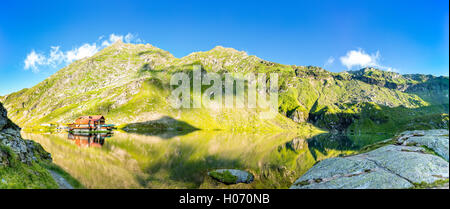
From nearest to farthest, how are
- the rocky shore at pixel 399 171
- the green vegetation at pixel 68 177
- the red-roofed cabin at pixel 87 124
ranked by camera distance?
the rocky shore at pixel 399 171, the green vegetation at pixel 68 177, the red-roofed cabin at pixel 87 124

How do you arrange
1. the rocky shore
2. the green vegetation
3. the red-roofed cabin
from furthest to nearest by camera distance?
the red-roofed cabin, the green vegetation, the rocky shore

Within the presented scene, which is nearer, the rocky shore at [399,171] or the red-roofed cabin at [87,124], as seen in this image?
the rocky shore at [399,171]

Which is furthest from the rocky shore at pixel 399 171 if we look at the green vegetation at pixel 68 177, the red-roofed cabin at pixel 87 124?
the red-roofed cabin at pixel 87 124

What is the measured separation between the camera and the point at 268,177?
32.3 m

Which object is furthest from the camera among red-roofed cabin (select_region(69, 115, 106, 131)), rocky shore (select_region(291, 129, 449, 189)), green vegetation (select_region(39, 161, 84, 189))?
red-roofed cabin (select_region(69, 115, 106, 131))

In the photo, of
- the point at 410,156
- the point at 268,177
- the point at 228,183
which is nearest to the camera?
the point at 410,156

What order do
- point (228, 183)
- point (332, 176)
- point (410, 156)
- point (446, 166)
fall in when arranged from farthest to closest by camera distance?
point (228, 183)
point (332, 176)
point (410, 156)
point (446, 166)

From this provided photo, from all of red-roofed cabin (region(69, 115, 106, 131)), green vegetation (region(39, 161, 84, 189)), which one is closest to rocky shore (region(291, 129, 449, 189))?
green vegetation (region(39, 161, 84, 189))

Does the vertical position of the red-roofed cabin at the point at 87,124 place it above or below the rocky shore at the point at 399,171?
below

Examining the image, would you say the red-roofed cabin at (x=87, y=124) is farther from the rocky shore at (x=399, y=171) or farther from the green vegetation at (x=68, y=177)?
the rocky shore at (x=399, y=171)

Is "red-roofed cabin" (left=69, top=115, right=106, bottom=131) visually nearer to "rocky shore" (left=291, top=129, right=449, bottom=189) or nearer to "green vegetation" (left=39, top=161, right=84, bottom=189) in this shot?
"green vegetation" (left=39, top=161, right=84, bottom=189)
